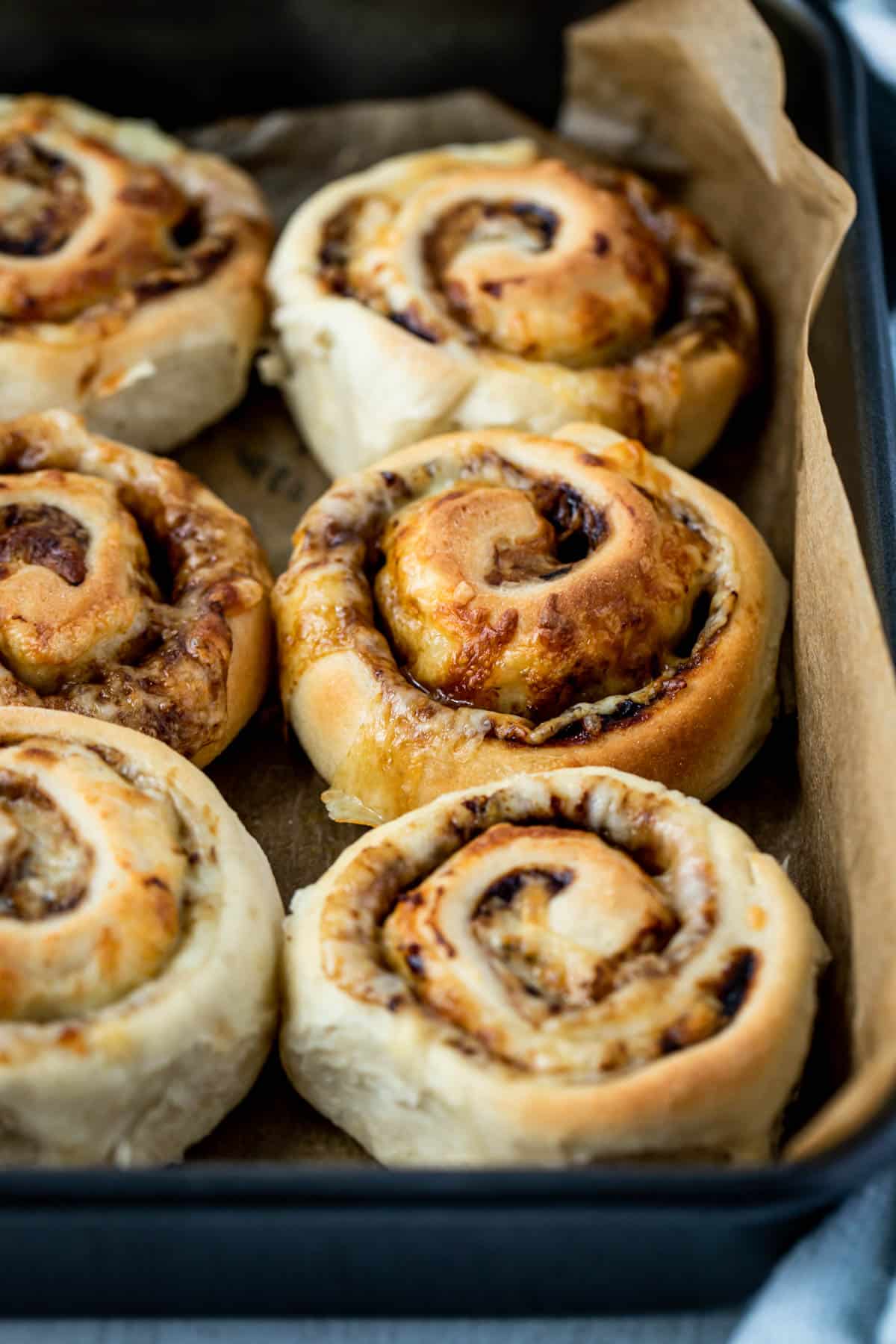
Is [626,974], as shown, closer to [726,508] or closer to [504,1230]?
[504,1230]

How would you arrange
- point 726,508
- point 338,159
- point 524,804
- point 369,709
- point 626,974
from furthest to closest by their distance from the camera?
point 338,159 < point 726,508 < point 369,709 < point 524,804 < point 626,974

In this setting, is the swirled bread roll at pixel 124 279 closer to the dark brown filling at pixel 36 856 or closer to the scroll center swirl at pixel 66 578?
the scroll center swirl at pixel 66 578

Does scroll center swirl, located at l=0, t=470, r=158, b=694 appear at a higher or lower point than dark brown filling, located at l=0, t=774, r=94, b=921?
lower

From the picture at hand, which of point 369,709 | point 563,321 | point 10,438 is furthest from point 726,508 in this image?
point 10,438

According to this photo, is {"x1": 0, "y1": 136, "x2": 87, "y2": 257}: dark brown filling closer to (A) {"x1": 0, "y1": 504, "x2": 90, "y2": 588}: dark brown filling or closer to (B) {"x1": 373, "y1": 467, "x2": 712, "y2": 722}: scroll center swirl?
(A) {"x1": 0, "y1": 504, "x2": 90, "y2": 588}: dark brown filling

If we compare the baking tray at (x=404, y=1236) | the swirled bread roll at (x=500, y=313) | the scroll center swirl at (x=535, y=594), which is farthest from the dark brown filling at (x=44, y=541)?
the baking tray at (x=404, y=1236)

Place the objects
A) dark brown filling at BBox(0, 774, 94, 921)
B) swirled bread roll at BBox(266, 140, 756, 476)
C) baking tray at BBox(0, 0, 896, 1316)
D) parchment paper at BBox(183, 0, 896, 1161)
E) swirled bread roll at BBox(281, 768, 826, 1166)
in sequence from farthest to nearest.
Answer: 1. swirled bread roll at BBox(266, 140, 756, 476)
2. parchment paper at BBox(183, 0, 896, 1161)
3. dark brown filling at BBox(0, 774, 94, 921)
4. swirled bread roll at BBox(281, 768, 826, 1166)
5. baking tray at BBox(0, 0, 896, 1316)

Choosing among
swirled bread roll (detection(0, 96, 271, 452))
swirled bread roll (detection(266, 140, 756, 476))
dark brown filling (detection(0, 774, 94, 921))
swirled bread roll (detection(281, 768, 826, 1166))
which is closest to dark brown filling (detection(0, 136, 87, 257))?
swirled bread roll (detection(0, 96, 271, 452))

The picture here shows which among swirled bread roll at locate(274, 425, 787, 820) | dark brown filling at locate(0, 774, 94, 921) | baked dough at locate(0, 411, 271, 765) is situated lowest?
baked dough at locate(0, 411, 271, 765)
